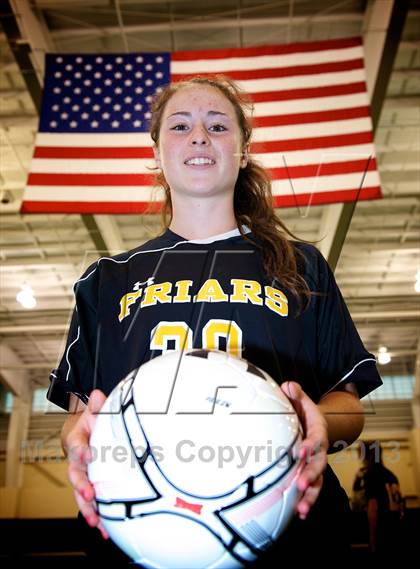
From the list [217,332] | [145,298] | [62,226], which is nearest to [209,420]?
[217,332]

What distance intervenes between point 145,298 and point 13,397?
45.4 feet

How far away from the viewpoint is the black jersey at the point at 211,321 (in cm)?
127

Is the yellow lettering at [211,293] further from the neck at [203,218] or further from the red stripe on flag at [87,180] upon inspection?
the red stripe on flag at [87,180]

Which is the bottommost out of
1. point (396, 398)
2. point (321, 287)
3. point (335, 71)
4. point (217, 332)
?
point (396, 398)

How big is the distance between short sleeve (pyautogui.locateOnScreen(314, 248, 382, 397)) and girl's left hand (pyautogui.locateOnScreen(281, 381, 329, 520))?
13.1 inches

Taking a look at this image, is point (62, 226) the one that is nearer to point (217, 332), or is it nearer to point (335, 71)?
point (335, 71)

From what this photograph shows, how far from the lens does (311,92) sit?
4090 mm

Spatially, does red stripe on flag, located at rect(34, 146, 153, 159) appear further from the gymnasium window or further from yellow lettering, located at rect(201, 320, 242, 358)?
the gymnasium window

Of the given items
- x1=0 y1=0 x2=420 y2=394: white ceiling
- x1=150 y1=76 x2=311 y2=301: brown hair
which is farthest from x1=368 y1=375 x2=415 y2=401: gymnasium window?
x1=150 y1=76 x2=311 y2=301: brown hair

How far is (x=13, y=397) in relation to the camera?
46.1 ft

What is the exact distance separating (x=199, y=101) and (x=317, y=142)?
2.64m

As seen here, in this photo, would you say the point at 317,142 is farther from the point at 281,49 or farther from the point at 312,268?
the point at 312,268

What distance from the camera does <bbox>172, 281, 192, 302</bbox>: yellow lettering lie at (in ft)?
4.36

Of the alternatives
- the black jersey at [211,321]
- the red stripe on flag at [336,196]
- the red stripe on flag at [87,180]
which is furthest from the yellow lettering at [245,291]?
the red stripe on flag at [87,180]
